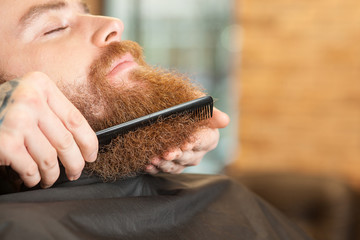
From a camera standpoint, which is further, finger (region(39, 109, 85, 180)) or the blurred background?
the blurred background

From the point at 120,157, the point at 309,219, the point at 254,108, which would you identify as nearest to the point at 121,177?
the point at 120,157

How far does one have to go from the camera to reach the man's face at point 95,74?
1.00 metres

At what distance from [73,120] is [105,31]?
388 mm

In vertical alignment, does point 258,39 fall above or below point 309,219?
above

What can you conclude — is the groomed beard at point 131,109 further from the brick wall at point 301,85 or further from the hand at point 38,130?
the brick wall at point 301,85

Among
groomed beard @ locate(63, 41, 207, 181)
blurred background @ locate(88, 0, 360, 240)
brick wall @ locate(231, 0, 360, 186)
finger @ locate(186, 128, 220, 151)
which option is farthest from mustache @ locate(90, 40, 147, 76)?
brick wall @ locate(231, 0, 360, 186)

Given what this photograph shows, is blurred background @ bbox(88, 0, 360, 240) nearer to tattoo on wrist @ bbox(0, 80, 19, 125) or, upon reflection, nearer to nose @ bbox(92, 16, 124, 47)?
nose @ bbox(92, 16, 124, 47)

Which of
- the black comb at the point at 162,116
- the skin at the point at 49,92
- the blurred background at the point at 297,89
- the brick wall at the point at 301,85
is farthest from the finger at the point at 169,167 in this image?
the brick wall at the point at 301,85

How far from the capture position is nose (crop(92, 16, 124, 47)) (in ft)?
3.57

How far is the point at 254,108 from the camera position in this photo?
3.66m

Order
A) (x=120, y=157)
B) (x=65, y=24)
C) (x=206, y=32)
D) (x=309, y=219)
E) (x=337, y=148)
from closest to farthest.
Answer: (x=120, y=157) → (x=65, y=24) → (x=309, y=219) → (x=337, y=148) → (x=206, y=32)

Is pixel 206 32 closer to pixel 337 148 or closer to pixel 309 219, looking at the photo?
pixel 337 148

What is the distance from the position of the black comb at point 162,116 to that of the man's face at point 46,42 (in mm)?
196

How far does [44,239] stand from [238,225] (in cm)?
52
